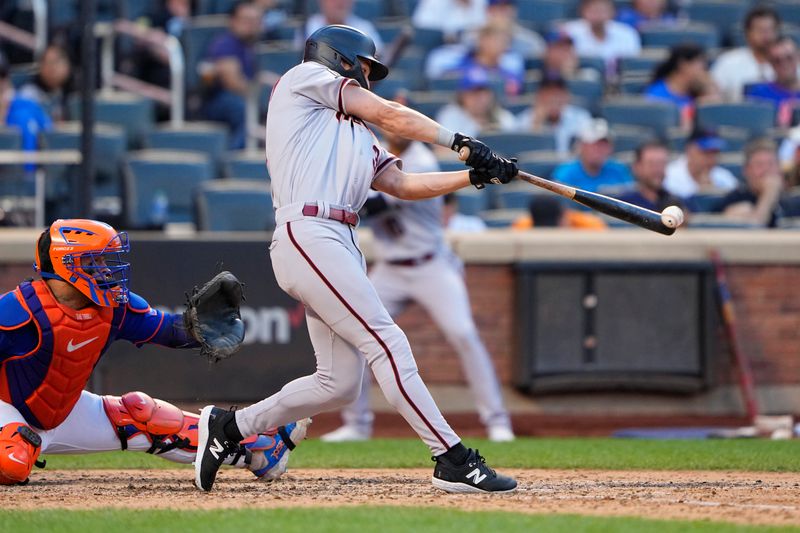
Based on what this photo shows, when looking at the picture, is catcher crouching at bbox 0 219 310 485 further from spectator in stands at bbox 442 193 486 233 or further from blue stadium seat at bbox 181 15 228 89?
blue stadium seat at bbox 181 15 228 89

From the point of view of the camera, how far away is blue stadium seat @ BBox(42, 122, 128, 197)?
35.5ft

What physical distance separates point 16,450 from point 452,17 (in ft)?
29.5

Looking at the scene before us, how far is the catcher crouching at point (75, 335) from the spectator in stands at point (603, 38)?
8228 millimetres

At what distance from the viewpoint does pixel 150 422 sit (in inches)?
231

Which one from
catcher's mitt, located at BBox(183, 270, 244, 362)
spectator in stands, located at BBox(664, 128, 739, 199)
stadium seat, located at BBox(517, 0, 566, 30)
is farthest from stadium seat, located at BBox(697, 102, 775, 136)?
catcher's mitt, located at BBox(183, 270, 244, 362)

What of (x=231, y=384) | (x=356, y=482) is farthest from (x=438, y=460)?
(x=231, y=384)

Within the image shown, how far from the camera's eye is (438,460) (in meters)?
5.30

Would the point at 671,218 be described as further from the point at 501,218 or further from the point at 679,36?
the point at 679,36

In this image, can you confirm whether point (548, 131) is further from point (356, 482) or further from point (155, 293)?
point (356, 482)

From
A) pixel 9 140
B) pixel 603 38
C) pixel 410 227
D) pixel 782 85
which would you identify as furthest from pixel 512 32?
pixel 410 227

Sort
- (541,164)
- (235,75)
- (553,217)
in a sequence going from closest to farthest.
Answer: (553,217) → (541,164) → (235,75)

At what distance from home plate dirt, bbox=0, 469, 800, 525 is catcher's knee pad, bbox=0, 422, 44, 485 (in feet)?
0.32

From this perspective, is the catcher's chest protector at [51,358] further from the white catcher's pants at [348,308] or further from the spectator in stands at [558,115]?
the spectator in stands at [558,115]

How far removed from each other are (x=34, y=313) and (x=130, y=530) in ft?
4.45
